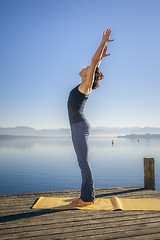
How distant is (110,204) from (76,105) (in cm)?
175

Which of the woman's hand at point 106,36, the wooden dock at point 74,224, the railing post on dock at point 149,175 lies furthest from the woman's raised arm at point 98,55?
the railing post on dock at point 149,175

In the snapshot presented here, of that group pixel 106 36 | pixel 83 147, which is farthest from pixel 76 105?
pixel 106 36

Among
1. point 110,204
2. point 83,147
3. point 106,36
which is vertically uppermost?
point 106,36

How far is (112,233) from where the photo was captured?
247cm

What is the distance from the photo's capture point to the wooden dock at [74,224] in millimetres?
2414

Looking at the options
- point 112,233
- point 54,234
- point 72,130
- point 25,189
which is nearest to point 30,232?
point 54,234

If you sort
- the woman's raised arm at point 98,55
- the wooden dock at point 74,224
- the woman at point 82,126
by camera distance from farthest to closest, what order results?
the woman at point 82,126
the woman's raised arm at point 98,55
the wooden dock at point 74,224

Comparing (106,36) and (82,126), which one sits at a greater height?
(106,36)

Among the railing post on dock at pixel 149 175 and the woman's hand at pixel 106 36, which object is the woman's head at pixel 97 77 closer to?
the woman's hand at pixel 106 36

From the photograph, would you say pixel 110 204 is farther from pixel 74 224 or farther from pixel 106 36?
pixel 106 36

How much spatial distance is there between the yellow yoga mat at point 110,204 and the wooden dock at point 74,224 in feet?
0.52

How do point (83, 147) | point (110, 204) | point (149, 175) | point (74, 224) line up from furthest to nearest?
1. point (149, 175)
2. point (110, 204)
3. point (83, 147)
4. point (74, 224)

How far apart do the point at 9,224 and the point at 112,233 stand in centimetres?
129

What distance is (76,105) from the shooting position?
3314 millimetres
